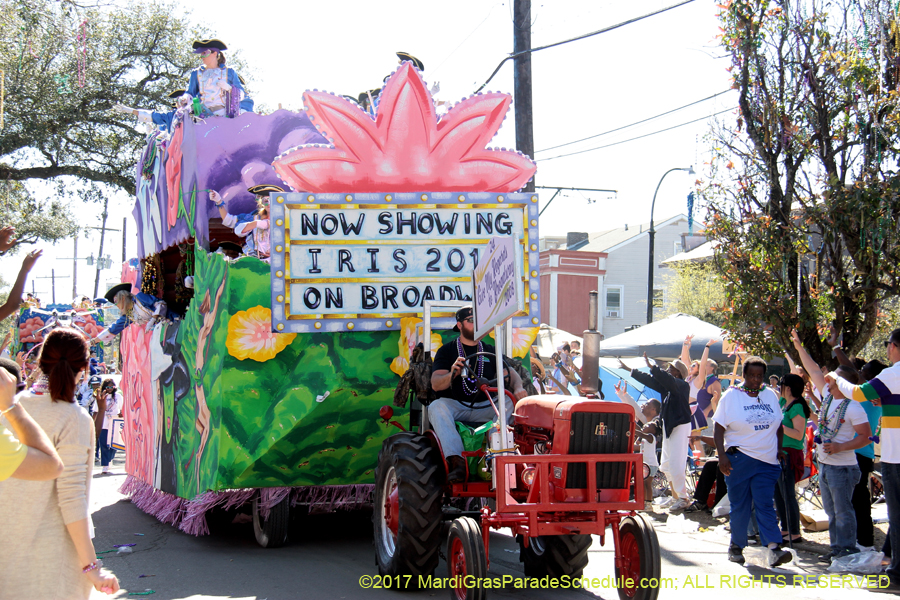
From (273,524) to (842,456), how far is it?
16.4ft

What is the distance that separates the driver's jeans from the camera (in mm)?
6227

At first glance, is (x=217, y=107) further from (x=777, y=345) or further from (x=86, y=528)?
(x=86, y=528)

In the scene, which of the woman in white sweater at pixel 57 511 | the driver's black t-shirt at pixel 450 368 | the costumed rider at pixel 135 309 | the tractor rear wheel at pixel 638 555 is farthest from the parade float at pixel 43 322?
the woman in white sweater at pixel 57 511

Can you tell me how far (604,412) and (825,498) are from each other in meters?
3.23

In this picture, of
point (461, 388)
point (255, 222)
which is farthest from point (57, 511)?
point (255, 222)

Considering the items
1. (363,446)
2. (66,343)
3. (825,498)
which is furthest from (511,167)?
(66,343)

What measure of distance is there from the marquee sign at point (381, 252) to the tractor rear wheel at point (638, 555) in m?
2.67

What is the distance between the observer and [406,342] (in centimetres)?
764

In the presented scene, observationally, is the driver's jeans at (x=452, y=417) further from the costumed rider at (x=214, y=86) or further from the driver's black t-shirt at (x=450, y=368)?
the costumed rider at (x=214, y=86)

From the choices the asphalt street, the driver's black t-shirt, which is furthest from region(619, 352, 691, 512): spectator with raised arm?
the driver's black t-shirt

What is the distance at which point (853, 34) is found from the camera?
8.58 meters

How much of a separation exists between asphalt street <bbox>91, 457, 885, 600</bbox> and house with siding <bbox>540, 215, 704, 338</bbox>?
33259mm

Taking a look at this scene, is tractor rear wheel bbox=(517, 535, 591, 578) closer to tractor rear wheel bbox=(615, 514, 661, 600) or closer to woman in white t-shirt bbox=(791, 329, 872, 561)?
tractor rear wheel bbox=(615, 514, 661, 600)

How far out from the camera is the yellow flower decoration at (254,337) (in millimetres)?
7457
